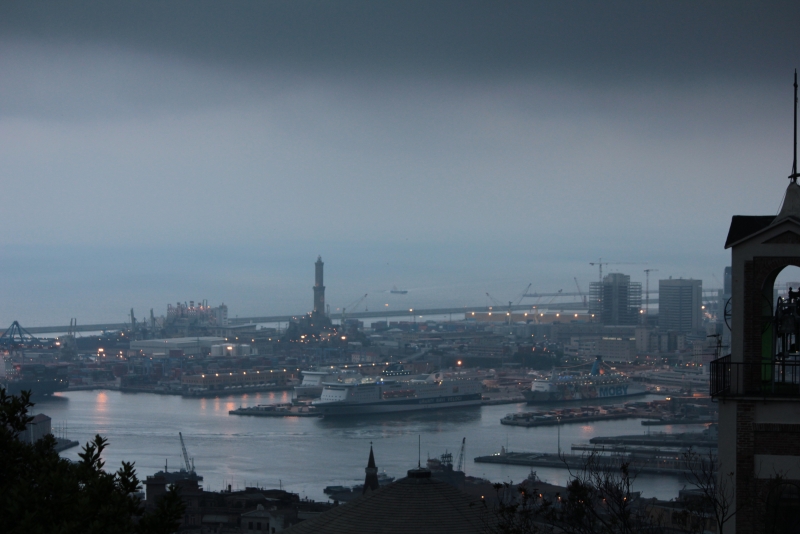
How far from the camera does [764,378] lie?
147 cm

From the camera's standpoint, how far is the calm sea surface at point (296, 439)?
1125cm

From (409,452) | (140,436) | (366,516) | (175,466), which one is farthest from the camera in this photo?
(140,436)

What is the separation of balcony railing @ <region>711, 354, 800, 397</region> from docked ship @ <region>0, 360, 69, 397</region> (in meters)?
21.5

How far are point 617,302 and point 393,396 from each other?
2040cm

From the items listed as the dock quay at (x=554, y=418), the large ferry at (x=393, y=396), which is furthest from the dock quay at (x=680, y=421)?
the large ferry at (x=393, y=396)

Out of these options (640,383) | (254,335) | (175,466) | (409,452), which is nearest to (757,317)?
(175,466)

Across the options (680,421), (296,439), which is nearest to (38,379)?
(296,439)

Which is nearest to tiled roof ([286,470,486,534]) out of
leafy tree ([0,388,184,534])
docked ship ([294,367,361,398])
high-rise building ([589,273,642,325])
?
leafy tree ([0,388,184,534])

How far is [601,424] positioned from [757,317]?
16.0 meters

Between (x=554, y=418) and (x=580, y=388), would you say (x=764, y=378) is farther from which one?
(x=580, y=388)

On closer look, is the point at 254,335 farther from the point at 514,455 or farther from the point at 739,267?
the point at 739,267

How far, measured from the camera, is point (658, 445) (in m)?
13.5

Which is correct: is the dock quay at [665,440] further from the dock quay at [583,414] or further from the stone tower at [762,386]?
the stone tower at [762,386]

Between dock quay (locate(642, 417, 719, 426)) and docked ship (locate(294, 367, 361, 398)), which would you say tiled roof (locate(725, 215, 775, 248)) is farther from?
docked ship (locate(294, 367, 361, 398))
